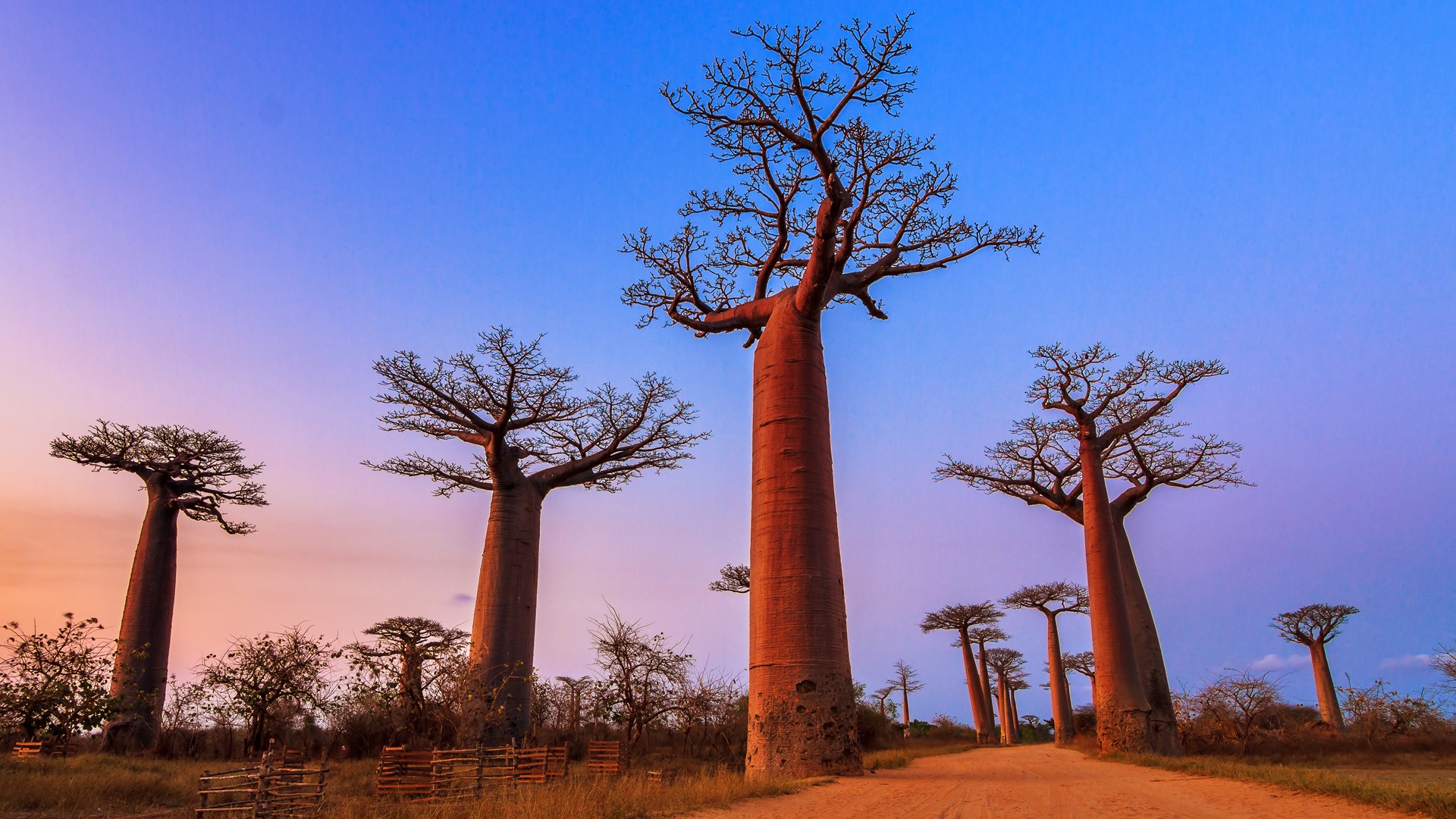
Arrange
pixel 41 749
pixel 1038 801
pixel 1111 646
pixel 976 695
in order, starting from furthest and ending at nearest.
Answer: pixel 976 695, pixel 1111 646, pixel 41 749, pixel 1038 801

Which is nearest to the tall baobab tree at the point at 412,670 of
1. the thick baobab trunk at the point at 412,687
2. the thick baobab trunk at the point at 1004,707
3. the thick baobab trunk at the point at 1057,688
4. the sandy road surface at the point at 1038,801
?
the thick baobab trunk at the point at 412,687

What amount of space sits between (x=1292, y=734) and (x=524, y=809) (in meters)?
18.2

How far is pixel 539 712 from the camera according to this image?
14.7 metres

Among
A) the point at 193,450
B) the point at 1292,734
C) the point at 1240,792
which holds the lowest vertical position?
the point at 1292,734

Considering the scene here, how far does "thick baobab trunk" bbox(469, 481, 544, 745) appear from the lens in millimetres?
11695

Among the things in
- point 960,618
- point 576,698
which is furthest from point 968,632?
point 576,698

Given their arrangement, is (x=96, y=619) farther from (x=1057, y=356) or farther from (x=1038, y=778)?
(x=1057, y=356)

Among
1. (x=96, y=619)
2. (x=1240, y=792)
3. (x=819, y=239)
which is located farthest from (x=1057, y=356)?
(x=96, y=619)

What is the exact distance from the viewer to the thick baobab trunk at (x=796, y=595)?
646 cm

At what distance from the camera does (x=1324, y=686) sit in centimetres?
2192

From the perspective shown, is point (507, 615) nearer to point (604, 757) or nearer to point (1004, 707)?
point (604, 757)

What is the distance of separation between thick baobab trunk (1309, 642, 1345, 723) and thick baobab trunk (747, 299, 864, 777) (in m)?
20.4

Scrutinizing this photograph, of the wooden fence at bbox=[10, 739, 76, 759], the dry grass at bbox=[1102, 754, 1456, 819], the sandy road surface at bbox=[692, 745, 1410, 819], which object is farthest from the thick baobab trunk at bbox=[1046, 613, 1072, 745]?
the wooden fence at bbox=[10, 739, 76, 759]

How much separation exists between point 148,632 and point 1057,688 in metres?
23.7
